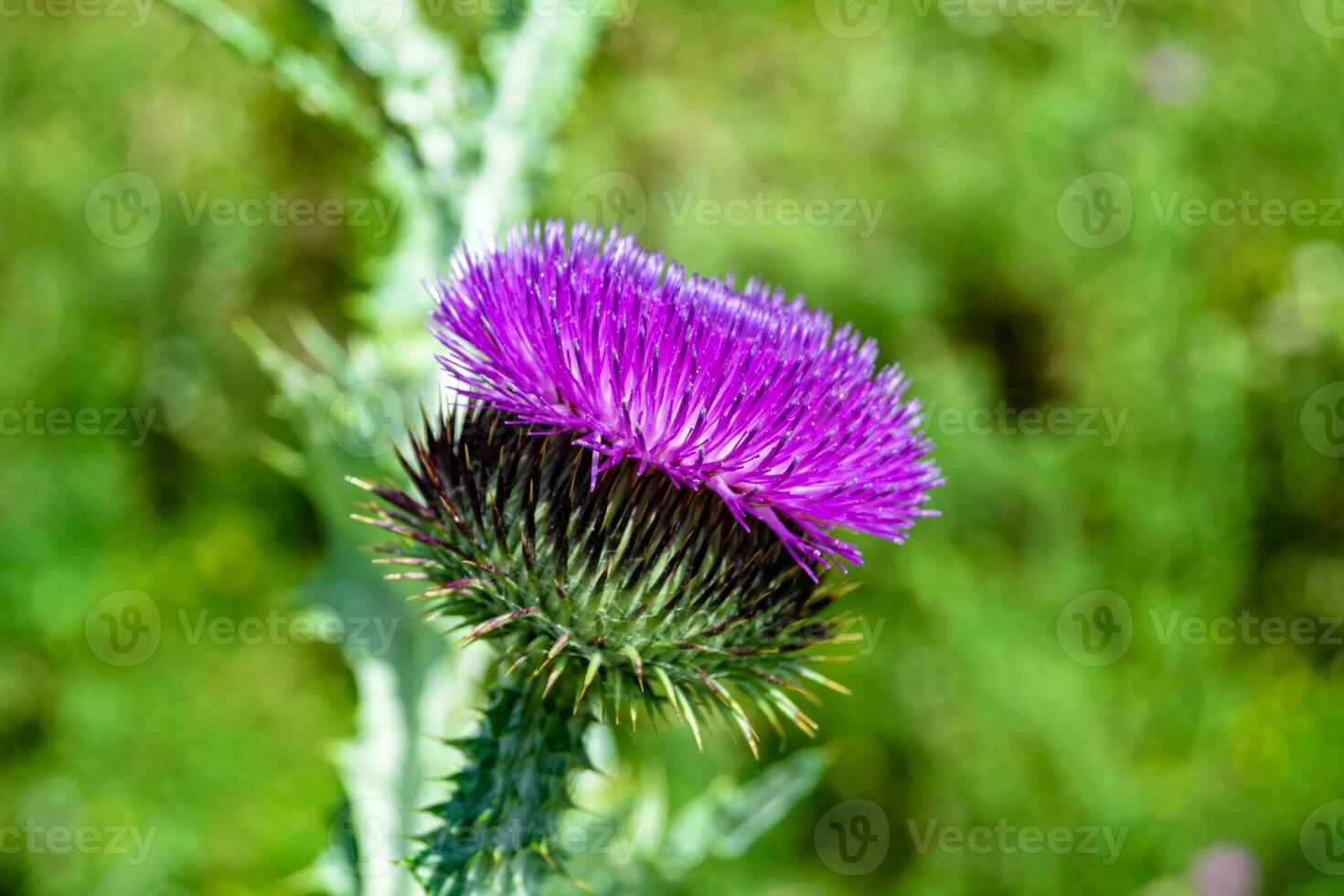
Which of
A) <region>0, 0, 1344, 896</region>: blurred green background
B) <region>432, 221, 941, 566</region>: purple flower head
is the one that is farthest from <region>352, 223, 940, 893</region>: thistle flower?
<region>0, 0, 1344, 896</region>: blurred green background

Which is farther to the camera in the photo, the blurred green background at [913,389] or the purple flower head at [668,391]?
the blurred green background at [913,389]

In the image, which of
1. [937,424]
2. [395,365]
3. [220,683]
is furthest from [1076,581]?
[220,683]

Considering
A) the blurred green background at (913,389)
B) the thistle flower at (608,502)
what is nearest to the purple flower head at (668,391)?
the thistle flower at (608,502)

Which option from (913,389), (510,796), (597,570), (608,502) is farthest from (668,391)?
(913,389)

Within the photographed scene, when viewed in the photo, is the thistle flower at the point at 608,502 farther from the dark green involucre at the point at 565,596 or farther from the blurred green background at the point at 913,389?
the blurred green background at the point at 913,389

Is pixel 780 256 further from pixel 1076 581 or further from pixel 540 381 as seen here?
pixel 540 381

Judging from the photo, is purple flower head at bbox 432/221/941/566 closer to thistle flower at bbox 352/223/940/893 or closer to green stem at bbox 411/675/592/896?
thistle flower at bbox 352/223/940/893
